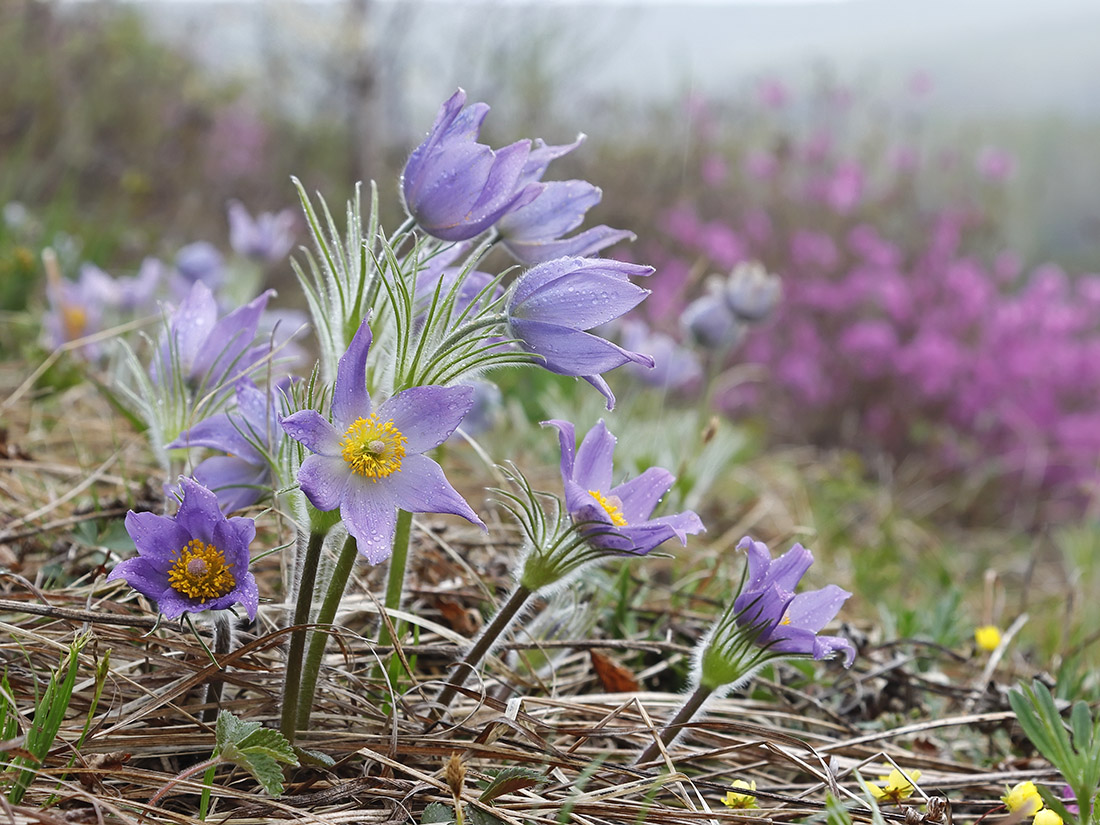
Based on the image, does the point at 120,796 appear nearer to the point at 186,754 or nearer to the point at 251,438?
the point at 186,754

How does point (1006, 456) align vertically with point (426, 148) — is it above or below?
below

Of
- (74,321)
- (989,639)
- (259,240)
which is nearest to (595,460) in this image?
(989,639)

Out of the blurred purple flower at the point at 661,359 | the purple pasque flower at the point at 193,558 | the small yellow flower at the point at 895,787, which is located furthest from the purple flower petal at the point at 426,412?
the blurred purple flower at the point at 661,359

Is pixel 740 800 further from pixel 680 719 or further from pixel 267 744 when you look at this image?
pixel 267 744

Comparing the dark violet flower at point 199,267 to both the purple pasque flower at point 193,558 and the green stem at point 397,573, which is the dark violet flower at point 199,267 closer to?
the green stem at point 397,573

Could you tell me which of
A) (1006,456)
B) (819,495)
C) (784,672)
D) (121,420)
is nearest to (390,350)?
(784,672)

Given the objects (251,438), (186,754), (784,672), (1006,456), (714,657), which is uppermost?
(251,438)
